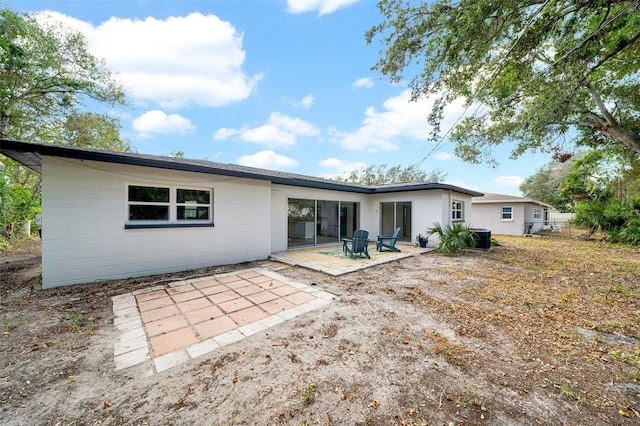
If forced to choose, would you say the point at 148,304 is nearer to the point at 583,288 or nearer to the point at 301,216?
the point at 301,216

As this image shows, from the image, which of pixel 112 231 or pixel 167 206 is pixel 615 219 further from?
pixel 112 231

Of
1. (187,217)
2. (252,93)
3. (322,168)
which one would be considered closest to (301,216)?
(187,217)

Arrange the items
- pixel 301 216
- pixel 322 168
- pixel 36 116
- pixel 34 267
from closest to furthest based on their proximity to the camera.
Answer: pixel 34 267, pixel 301 216, pixel 36 116, pixel 322 168

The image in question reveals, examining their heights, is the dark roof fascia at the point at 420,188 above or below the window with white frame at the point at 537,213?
above

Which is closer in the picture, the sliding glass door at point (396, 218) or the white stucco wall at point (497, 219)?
the sliding glass door at point (396, 218)

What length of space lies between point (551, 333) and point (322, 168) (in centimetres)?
2852

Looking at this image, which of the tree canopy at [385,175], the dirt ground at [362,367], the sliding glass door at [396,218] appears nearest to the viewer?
the dirt ground at [362,367]

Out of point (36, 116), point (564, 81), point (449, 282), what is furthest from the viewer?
point (36, 116)

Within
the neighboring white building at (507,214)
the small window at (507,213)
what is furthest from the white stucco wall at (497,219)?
the small window at (507,213)

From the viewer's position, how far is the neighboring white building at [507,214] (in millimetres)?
16109

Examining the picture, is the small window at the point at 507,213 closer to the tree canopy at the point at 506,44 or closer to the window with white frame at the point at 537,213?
the window with white frame at the point at 537,213

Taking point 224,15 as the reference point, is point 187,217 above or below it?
below

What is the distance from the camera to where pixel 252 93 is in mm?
11602

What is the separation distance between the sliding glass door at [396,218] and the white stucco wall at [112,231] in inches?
288
